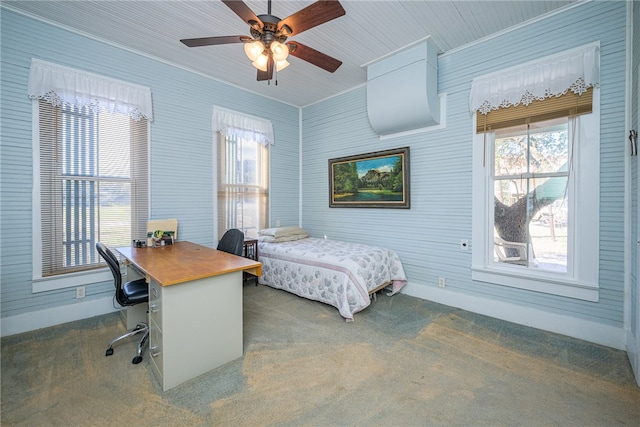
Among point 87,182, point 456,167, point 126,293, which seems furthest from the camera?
point 456,167

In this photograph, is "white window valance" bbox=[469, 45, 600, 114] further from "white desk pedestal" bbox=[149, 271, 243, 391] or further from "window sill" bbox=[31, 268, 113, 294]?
"window sill" bbox=[31, 268, 113, 294]

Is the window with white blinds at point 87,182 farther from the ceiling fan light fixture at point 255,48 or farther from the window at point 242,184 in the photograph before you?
the ceiling fan light fixture at point 255,48

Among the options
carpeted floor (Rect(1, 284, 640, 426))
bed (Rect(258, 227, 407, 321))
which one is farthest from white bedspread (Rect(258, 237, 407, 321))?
carpeted floor (Rect(1, 284, 640, 426))

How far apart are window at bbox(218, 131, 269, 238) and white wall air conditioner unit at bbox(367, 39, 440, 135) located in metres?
1.99

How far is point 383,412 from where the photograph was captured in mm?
1618

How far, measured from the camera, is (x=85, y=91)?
285cm

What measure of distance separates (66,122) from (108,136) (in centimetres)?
36

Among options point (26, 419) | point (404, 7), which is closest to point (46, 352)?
point (26, 419)

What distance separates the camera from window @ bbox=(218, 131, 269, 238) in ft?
13.1

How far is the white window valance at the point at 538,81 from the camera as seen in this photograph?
2.37 m

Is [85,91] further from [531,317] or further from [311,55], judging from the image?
[531,317]

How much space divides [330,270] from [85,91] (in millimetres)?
3307

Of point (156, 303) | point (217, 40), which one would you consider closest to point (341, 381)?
point (156, 303)

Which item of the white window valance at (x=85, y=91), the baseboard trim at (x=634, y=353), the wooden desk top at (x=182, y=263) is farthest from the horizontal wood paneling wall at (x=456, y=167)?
the white window valance at (x=85, y=91)
